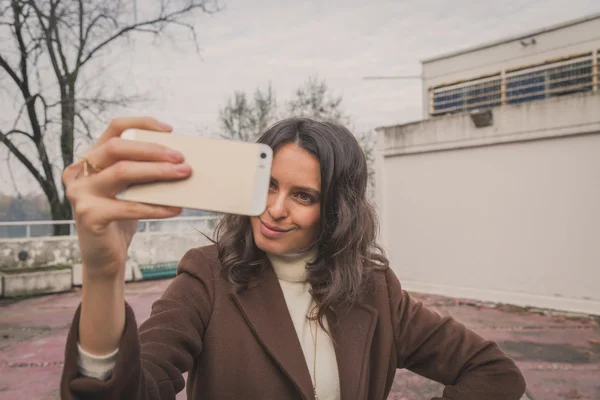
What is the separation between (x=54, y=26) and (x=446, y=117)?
37.6ft

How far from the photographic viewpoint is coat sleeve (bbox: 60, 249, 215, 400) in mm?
875

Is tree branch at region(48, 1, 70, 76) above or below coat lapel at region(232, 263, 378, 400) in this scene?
above

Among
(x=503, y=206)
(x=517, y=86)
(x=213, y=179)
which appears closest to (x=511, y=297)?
(x=503, y=206)

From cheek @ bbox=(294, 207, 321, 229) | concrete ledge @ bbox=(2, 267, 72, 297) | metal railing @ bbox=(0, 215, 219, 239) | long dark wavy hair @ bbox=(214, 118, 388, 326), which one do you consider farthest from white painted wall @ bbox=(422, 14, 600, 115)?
cheek @ bbox=(294, 207, 321, 229)

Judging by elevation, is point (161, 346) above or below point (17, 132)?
below

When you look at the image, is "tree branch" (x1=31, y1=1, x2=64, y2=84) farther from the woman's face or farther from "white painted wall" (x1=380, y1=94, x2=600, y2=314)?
the woman's face

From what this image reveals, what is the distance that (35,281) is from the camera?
31.8 ft

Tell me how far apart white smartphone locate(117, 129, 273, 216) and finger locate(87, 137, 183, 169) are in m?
0.04

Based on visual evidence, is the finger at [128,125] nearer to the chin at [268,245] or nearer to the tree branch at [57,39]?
the chin at [268,245]

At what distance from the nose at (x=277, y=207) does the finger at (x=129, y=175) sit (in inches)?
25.4

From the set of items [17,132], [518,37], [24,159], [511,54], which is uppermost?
[518,37]

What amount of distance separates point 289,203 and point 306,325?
0.45 m

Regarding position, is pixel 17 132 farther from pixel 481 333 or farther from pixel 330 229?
pixel 330 229

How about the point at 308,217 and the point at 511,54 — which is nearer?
the point at 308,217
